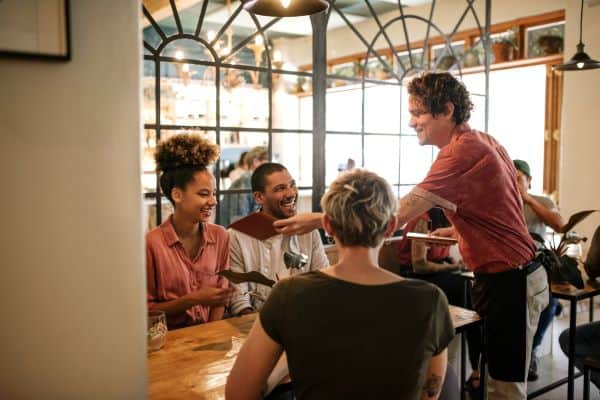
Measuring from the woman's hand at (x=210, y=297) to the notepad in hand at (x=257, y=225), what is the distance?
1.44 ft

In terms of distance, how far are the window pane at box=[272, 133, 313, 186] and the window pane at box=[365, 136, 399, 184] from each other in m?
0.44

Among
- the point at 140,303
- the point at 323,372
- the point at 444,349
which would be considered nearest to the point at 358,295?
the point at 323,372

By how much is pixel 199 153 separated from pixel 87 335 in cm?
163

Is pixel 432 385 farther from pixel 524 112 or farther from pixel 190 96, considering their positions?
pixel 524 112

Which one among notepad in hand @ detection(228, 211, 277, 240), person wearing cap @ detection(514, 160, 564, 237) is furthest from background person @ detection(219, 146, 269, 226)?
person wearing cap @ detection(514, 160, 564, 237)

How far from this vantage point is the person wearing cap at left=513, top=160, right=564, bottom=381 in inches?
137

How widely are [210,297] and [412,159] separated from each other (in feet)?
8.34

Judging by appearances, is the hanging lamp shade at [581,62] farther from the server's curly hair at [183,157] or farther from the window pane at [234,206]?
the server's curly hair at [183,157]

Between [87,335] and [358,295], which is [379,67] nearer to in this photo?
[358,295]

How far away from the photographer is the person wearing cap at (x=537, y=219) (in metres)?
3.49

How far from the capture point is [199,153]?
2.42m

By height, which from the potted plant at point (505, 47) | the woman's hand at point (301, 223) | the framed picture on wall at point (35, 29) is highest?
the potted plant at point (505, 47)

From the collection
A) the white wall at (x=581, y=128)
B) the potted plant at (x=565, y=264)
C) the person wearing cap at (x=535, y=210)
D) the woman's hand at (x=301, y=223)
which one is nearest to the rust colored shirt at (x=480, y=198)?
the woman's hand at (x=301, y=223)

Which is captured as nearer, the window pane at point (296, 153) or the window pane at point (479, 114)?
the window pane at point (296, 153)
